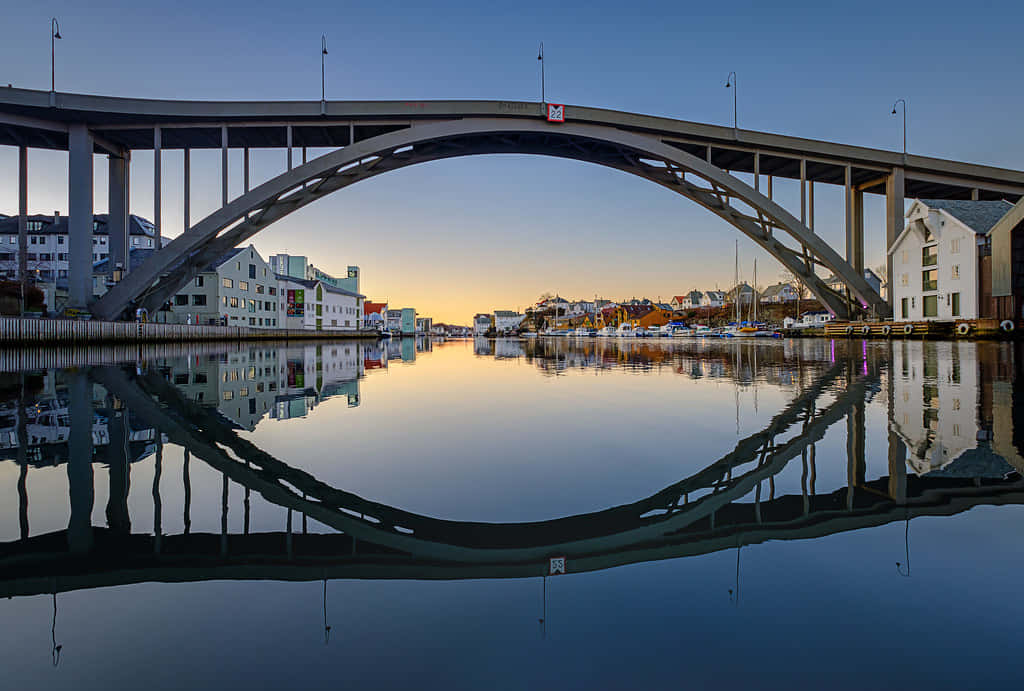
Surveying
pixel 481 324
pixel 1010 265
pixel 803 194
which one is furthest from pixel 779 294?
pixel 481 324

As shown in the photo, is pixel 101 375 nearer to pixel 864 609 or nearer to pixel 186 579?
pixel 186 579

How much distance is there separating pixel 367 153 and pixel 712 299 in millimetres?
115240

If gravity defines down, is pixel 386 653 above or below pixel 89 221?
below

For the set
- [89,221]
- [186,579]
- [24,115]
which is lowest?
[186,579]

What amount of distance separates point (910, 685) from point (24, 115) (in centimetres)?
3126

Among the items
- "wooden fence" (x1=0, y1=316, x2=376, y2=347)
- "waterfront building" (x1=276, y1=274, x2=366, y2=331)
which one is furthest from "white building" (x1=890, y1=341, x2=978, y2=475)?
"waterfront building" (x1=276, y1=274, x2=366, y2=331)

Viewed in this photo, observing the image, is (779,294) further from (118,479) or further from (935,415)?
(118,479)

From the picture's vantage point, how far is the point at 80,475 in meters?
3.85

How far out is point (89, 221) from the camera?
73.7ft

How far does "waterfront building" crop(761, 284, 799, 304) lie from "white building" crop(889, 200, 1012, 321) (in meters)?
58.7

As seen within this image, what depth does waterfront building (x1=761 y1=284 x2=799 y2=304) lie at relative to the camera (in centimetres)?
9795

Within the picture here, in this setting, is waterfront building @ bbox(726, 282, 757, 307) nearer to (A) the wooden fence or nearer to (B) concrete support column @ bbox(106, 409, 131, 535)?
(A) the wooden fence

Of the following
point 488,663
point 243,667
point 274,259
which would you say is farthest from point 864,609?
point 274,259

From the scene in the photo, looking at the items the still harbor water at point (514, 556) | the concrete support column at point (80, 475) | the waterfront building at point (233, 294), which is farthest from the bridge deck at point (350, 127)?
the still harbor water at point (514, 556)
